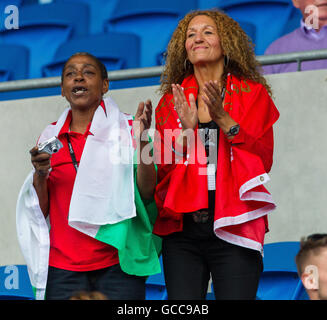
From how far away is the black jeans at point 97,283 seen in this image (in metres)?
2.61

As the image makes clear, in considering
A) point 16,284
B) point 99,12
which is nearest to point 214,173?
point 16,284

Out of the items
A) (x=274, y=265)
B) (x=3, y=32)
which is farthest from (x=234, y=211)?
(x=3, y=32)

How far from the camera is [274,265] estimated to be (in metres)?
3.68

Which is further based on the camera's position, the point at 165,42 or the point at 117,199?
the point at 165,42

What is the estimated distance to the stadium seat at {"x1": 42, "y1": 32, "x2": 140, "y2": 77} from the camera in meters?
5.26

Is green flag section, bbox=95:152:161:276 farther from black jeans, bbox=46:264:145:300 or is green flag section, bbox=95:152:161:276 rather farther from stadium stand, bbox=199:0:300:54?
stadium stand, bbox=199:0:300:54

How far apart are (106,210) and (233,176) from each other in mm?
490

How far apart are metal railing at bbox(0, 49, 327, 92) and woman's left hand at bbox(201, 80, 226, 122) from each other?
1375mm

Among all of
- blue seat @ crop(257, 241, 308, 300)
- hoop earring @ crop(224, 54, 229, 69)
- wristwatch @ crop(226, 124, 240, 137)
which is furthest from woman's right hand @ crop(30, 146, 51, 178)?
blue seat @ crop(257, 241, 308, 300)

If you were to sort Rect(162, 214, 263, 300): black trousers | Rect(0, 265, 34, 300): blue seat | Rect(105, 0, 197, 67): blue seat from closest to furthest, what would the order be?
Rect(162, 214, 263, 300): black trousers
Rect(0, 265, 34, 300): blue seat
Rect(105, 0, 197, 67): blue seat

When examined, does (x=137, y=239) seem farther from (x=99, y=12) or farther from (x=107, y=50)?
(x=99, y=12)

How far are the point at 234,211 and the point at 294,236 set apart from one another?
1.31 metres

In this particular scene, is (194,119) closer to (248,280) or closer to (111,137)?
(111,137)

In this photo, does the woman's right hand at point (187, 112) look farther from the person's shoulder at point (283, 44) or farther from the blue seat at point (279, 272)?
the person's shoulder at point (283, 44)
